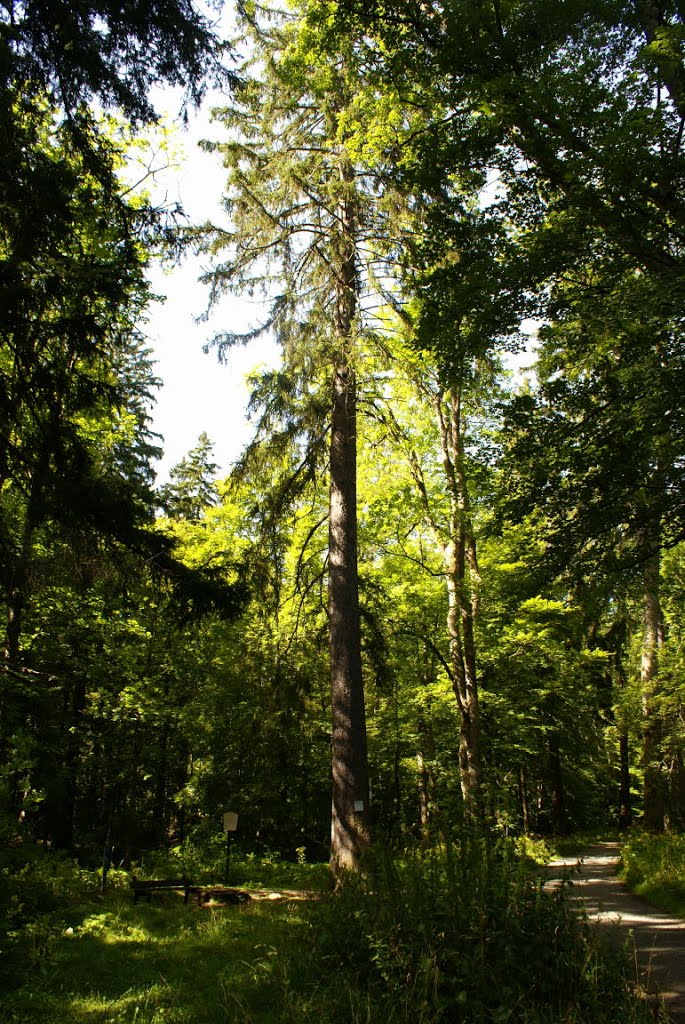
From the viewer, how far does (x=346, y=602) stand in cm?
1035

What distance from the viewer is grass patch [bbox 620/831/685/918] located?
8688mm

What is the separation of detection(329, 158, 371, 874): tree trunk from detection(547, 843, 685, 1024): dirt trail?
2927 millimetres

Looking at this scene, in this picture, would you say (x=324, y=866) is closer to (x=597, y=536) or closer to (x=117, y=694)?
(x=117, y=694)

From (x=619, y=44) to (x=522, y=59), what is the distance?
1394mm

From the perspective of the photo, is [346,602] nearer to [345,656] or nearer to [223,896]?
[345,656]

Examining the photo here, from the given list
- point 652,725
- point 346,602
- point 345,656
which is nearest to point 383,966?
point 345,656

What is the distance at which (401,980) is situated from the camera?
174 inches

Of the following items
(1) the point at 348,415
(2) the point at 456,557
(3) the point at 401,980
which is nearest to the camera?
(3) the point at 401,980

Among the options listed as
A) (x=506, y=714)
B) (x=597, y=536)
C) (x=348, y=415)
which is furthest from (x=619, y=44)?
(x=506, y=714)

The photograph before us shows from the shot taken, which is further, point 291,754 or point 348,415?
point 291,754

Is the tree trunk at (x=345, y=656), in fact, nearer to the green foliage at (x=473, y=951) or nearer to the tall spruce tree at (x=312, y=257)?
the tall spruce tree at (x=312, y=257)

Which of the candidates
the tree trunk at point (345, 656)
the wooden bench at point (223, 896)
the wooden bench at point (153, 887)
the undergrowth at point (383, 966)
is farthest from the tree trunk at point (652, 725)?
the wooden bench at point (153, 887)

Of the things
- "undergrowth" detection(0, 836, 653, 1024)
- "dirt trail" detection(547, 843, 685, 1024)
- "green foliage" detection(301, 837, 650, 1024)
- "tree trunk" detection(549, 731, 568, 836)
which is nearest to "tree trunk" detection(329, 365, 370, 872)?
"undergrowth" detection(0, 836, 653, 1024)

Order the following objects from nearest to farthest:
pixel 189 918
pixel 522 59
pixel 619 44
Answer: pixel 522 59 → pixel 619 44 → pixel 189 918
